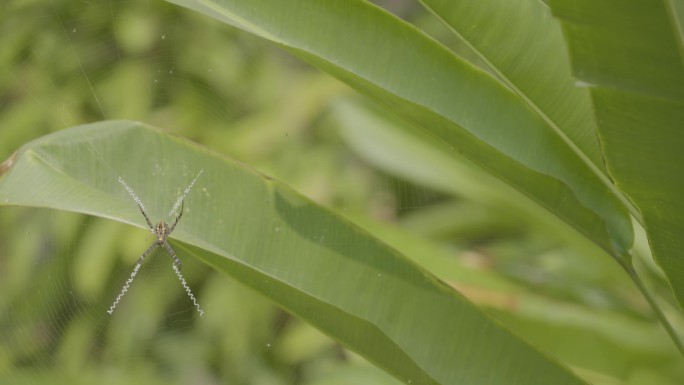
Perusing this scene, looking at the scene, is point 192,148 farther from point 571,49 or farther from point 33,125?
point 33,125

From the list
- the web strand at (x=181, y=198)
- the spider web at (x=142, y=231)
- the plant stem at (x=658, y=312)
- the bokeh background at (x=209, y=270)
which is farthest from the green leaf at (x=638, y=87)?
the spider web at (x=142, y=231)

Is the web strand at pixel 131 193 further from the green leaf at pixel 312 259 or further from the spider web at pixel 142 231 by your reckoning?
the spider web at pixel 142 231

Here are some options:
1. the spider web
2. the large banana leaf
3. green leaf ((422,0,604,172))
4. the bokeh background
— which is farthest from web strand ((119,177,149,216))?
the spider web

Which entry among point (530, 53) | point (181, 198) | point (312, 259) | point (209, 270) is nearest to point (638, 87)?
point (530, 53)

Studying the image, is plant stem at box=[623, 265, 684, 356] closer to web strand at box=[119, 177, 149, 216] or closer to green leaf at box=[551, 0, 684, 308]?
green leaf at box=[551, 0, 684, 308]

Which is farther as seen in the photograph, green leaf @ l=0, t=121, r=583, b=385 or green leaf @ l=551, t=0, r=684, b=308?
green leaf @ l=0, t=121, r=583, b=385

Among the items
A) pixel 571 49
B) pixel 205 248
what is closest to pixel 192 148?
pixel 205 248

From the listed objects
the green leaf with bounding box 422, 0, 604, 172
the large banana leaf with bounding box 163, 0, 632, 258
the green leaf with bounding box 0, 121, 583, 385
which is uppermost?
the green leaf with bounding box 422, 0, 604, 172
